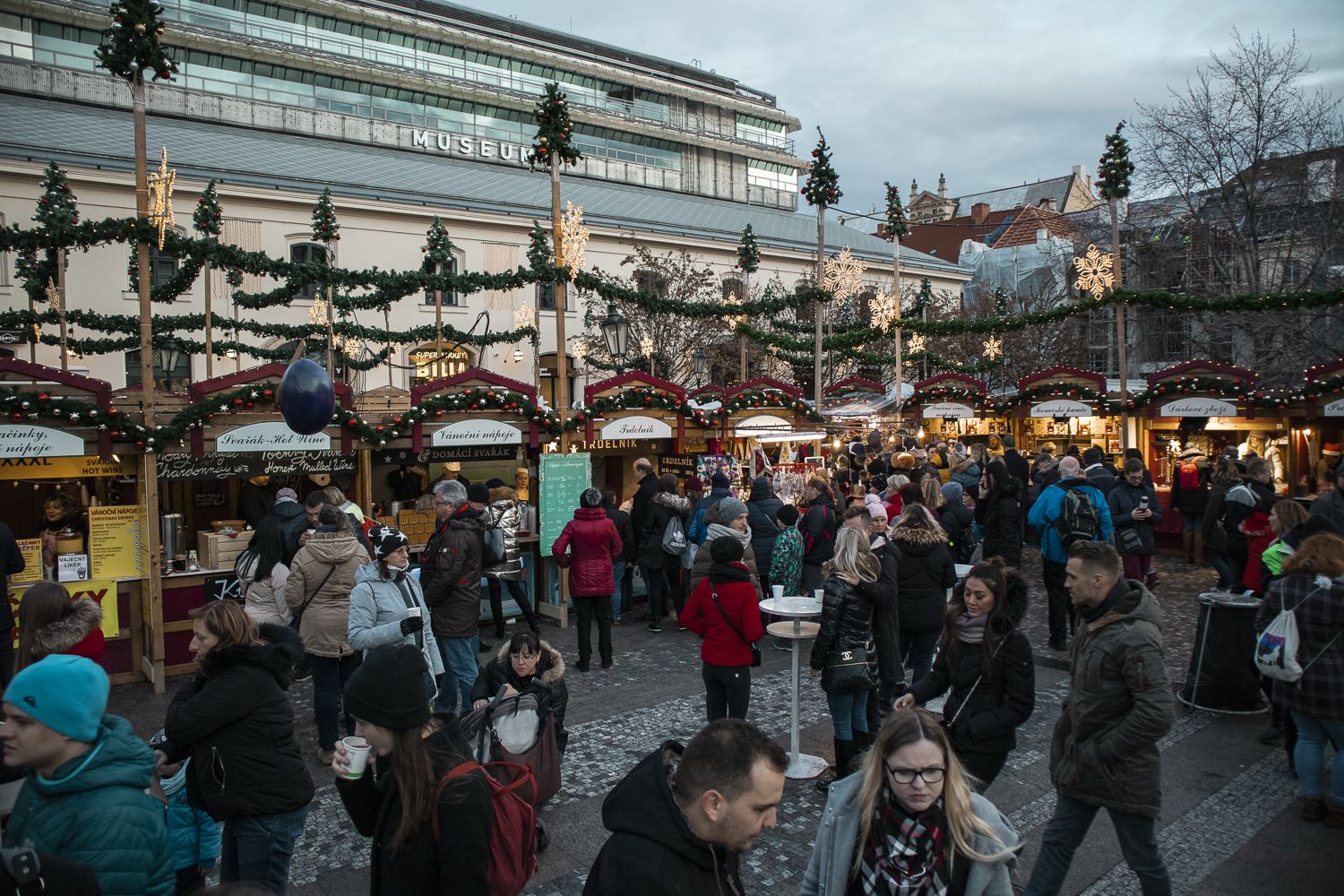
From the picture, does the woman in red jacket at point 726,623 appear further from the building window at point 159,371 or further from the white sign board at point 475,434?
the building window at point 159,371

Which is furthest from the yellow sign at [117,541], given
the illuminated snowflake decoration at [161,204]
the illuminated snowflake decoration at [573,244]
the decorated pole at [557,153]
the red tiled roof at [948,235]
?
the red tiled roof at [948,235]

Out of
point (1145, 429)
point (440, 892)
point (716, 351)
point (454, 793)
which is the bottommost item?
point (440, 892)

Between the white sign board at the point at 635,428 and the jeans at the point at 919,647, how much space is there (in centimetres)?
574

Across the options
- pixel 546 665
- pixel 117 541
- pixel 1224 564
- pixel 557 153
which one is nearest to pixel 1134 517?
pixel 1224 564

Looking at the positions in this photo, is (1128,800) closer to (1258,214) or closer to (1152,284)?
(1258,214)

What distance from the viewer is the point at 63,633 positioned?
448 cm

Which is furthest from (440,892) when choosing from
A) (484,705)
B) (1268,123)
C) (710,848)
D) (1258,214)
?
(1258,214)

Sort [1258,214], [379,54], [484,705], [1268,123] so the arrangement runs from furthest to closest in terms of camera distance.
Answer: [379,54]
[1258,214]
[1268,123]
[484,705]

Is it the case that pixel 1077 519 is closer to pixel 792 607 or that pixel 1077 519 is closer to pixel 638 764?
pixel 792 607

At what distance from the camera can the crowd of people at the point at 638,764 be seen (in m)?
2.55

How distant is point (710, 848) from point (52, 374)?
8.74 metres

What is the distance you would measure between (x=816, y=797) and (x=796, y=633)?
1.08 meters

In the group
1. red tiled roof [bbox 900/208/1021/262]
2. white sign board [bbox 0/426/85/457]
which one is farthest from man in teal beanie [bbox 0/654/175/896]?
red tiled roof [bbox 900/208/1021/262]

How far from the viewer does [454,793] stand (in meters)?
2.59
